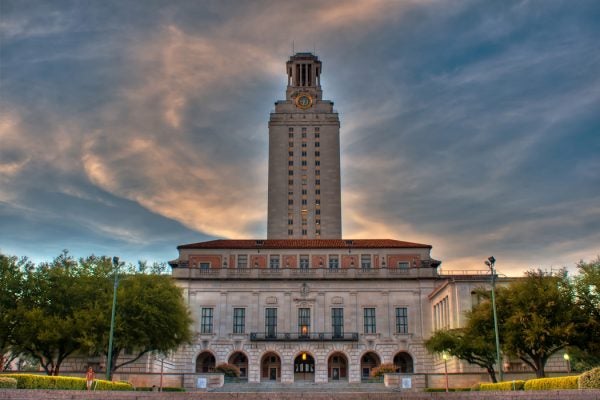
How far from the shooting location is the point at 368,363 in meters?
81.1

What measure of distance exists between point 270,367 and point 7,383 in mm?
56068

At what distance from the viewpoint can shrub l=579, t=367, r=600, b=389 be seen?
28122 mm

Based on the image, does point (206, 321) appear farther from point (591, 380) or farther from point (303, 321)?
point (591, 380)

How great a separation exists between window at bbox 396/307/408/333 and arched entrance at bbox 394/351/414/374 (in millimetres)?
2861

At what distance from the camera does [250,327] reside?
80500 millimetres

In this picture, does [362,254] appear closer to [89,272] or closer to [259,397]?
[89,272]

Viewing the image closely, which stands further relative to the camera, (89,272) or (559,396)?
(89,272)

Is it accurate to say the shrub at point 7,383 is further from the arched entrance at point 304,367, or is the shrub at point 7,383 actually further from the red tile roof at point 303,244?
the red tile roof at point 303,244

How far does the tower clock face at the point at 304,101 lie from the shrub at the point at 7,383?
370ft

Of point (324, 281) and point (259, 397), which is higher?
point (324, 281)

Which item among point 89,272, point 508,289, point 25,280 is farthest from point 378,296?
point 25,280

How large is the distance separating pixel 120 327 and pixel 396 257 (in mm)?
42888

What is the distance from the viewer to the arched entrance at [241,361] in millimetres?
79625

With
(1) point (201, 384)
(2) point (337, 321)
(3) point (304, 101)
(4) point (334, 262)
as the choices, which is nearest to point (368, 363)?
(2) point (337, 321)
